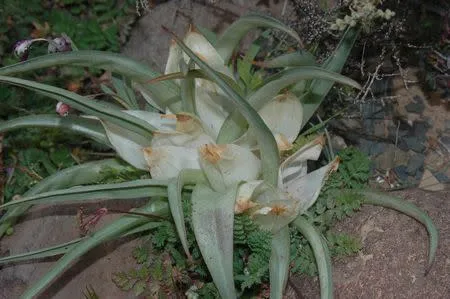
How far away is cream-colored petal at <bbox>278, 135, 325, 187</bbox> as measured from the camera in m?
1.85

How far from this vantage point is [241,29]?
1.91 m

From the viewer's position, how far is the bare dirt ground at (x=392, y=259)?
1.76m

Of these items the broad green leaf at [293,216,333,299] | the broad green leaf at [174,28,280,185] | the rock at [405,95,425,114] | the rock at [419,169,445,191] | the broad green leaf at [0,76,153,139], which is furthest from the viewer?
the rock at [405,95,425,114]

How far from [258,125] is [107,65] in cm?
55

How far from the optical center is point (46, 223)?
225 centimetres

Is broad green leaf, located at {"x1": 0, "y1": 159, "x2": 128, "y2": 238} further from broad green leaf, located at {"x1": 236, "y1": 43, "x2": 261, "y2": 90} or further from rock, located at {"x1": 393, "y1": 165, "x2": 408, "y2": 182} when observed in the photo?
rock, located at {"x1": 393, "y1": 165, "x2": 408, "y2": 182}

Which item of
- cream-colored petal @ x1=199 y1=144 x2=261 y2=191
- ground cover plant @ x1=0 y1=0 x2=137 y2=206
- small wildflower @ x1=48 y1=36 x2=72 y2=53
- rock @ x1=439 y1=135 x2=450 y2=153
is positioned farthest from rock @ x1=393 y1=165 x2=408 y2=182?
small wildflower @ x1=48 y1=36 x2=72 y2=53

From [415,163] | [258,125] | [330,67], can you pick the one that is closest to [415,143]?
[415,163]

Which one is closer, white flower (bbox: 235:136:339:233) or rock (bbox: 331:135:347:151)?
white flower (bbox: 235:136:339:233)

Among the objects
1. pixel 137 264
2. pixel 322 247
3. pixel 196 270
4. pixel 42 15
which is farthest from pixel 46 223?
pixel 42 15

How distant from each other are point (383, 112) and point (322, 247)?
1035 millimetres

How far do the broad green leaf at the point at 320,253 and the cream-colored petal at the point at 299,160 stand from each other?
0.44 feet

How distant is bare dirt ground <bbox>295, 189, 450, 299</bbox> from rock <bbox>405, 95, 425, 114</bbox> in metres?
0.74

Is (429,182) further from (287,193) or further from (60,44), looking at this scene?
(60,44)
